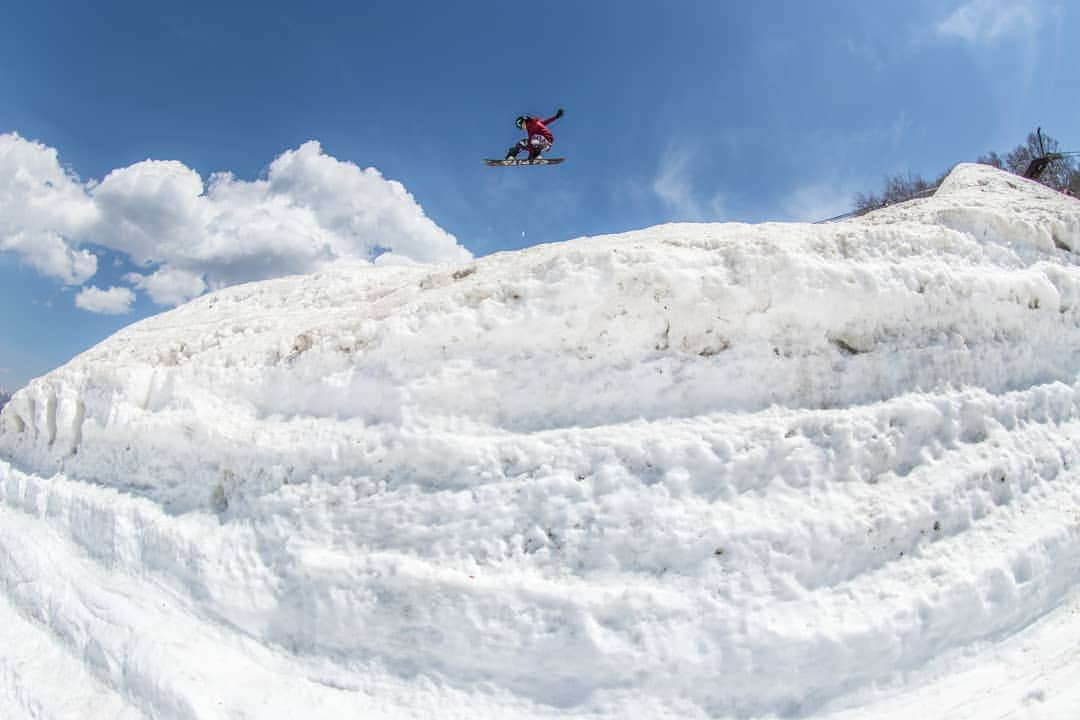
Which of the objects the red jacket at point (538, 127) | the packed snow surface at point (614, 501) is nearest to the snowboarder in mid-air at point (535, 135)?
the red jacket at point (538, 127)

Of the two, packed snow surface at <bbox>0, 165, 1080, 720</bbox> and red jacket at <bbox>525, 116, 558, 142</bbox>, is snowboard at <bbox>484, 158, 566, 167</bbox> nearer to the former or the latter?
red jacket at <bbox>525, 116, 558, 142</bbox>

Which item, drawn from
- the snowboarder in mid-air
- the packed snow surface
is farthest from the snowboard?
the packed snow surface

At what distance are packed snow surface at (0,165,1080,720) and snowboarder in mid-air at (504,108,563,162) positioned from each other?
40.9 ft

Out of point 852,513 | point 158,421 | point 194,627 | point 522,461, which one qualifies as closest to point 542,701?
point 522,461

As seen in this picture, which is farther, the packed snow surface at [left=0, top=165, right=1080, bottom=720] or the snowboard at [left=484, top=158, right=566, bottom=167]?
the snowboard at [left=484, top=158, right=566, bottom=167]

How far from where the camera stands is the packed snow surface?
473 cm

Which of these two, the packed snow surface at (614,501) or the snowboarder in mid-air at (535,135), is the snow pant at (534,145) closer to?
the snowboarder in mid-air at (535,135)

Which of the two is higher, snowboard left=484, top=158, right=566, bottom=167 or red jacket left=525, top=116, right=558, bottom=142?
red jacket left=525, top=116, right=558, bottom=142

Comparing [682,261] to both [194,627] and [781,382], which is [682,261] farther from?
[194,627]

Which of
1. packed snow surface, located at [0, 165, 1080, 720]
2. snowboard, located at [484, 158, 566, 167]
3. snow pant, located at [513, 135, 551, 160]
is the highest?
snow pant, located at [513, 135, 551, 160]

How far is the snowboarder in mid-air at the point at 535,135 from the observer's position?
62.2ft

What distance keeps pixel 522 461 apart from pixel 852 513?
10.7ft

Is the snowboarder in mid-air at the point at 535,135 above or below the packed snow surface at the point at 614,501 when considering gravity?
above

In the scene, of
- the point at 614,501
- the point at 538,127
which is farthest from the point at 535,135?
Result: the point at 614,501
